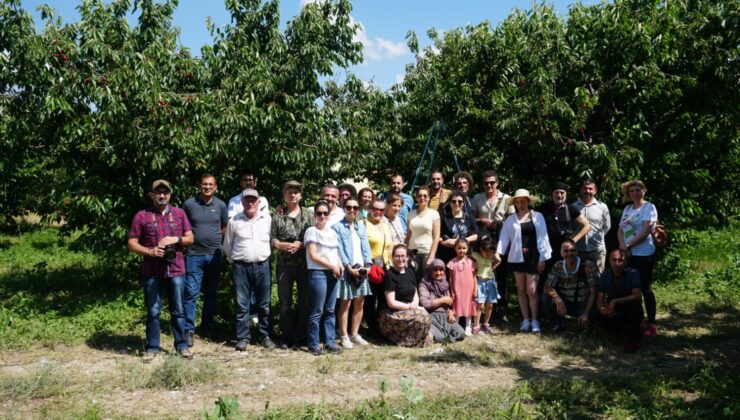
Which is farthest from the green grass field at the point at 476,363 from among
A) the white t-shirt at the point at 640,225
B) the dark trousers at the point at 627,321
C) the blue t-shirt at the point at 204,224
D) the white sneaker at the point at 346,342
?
the blue t-shirt at the point at 204,224

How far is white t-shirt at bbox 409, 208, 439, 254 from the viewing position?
7539 mm

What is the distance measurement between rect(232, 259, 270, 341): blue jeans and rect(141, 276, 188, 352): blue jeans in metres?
0.58

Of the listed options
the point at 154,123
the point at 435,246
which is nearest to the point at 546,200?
the point at 435,246

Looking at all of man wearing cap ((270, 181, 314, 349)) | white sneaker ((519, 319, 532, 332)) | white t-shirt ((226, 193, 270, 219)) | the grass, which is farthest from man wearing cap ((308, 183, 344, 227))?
the grass

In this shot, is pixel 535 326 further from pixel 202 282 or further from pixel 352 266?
pixel 202 282

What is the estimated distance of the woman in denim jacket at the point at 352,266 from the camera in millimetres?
6961

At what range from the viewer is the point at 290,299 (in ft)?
23.2

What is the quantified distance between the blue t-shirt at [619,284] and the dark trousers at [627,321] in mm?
155

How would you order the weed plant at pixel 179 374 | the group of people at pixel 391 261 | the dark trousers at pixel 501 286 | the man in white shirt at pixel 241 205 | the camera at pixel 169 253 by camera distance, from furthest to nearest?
the dark trousers at pixel 501 286 < the man in white shirt at pixel 241 205 < the group of people at pixel 391 261 < the camera at pixel 169 253 < the weed plant at pixel 179 374

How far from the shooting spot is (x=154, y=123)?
25.2 ft

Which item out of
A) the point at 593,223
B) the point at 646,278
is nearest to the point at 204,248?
the point at 593,223

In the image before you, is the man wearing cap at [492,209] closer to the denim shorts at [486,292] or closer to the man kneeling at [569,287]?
the denim shorts at [486,292]

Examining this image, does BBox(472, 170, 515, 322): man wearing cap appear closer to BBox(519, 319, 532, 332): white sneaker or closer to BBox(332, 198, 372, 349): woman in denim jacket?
BBox(519, 319, 532, 332): white sneaker

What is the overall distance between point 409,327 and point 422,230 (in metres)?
1.15
